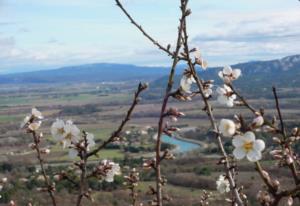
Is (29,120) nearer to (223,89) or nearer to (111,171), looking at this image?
(111,171)

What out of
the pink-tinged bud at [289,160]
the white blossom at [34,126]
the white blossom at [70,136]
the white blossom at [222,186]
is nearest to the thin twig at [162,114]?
the white blossom at [70,136]

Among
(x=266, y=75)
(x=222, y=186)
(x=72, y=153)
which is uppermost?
(x=72, y=153)

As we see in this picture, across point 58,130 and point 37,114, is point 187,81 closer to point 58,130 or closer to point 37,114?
point 58,130

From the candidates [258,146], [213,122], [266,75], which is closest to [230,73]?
[213,122]

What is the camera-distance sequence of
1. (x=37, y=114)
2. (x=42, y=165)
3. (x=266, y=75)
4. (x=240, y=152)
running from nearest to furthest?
1. (x=240, y=152)
2. (x=42, y=165)
3. (x=37, y=114)
4. (x=266, y=75)

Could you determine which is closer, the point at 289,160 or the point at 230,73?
the point at 289,160

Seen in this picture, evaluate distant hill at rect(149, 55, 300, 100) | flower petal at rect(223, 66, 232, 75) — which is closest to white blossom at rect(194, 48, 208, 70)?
flower petal at rect(223, 66, 232, 75)
